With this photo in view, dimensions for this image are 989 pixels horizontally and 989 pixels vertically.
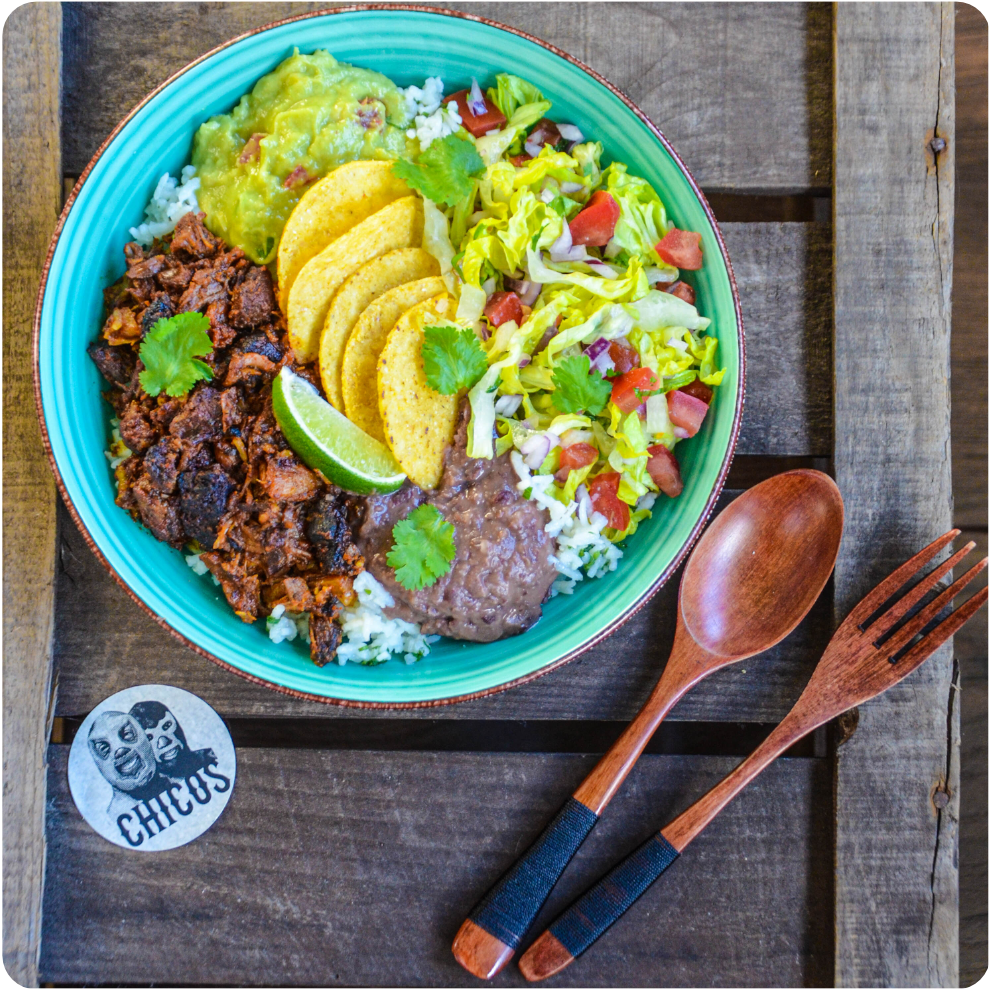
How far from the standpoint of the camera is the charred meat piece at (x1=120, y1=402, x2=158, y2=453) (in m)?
2.36

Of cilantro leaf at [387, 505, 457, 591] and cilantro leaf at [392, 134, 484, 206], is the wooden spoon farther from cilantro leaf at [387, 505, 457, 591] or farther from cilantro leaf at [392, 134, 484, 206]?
cilantro leaf at [392, 134, 484, 206]

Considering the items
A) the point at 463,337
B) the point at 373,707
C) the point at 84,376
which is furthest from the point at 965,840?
the point at 84,376

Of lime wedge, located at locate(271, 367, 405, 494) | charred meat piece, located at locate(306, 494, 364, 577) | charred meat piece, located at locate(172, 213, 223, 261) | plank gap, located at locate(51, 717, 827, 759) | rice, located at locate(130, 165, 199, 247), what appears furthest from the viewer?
plank gap, located at locate(51, 717, 827, 759)

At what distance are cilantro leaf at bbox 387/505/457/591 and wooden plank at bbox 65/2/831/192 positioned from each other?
1.53 metres

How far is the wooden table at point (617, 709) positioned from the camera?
269cm

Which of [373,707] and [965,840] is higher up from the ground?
[373,707]

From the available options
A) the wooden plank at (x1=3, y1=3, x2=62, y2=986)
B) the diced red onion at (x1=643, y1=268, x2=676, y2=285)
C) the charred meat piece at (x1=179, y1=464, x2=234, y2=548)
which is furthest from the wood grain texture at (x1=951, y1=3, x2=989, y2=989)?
the wooden plank at (x1=3, y1=3, x2=62, y2=986)

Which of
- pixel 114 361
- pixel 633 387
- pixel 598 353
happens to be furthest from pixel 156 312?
pixel 633 387

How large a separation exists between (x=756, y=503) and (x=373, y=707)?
1.33 metres

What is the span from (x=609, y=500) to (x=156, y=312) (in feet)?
4.65

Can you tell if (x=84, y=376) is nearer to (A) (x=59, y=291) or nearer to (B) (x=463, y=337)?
(A) (x=59, y=291)

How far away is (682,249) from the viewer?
7.95 ft

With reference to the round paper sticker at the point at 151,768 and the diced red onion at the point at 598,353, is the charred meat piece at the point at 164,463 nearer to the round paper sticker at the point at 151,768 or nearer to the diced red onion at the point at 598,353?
the round paper sticker at the point at 151,768

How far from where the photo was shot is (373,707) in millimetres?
2359
